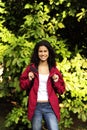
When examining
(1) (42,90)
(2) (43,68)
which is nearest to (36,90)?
(1) (42,90)

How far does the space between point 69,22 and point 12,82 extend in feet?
5.30

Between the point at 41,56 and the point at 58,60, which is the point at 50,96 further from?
the point at 58,60

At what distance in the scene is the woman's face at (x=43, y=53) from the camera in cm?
503

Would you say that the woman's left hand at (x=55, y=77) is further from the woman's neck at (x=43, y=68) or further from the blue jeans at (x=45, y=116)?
the blue jeans at (x=45, y=116)

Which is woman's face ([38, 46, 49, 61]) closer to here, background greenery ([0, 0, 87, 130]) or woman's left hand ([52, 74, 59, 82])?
woman's left hand ([52, 74, 59, 82])

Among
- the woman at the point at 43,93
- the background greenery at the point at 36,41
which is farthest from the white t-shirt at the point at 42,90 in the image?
the background greenery at the point at 36,41

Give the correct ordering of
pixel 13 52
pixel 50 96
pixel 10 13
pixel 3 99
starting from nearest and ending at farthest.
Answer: pixel 50 96 → pixel 13 52 → pixel 10 13 → pixel 3 99

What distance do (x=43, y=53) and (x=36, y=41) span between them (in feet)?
5.72

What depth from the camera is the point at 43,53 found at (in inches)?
198

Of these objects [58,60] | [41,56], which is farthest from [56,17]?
[41,56]

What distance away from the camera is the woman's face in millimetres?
5031

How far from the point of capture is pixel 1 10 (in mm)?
7086

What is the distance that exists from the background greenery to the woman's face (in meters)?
1.23

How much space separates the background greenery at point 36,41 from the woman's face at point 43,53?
123cm
